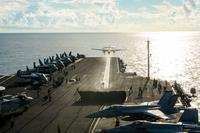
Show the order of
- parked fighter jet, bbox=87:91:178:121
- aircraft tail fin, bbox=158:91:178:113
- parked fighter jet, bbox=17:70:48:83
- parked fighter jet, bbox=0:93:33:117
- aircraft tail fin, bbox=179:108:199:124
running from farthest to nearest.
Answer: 1. parked fighter jet, bbox=17:70:48:83
2. parked fighter jet, bbox=0:93:33:117
3. aircraft tail fin, bbox=158:91:178:113
4. parked fighter jet, bbox=87:91:178:121
5. aircraft tail fin, bbox=179:108:199:124

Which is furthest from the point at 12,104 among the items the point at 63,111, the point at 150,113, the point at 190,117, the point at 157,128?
the point at 190,117

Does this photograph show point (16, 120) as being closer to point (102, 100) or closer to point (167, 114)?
point (102, 100)

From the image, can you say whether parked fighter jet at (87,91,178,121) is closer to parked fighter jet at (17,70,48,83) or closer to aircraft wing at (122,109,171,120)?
aircraft wing at (122,109,171,120)

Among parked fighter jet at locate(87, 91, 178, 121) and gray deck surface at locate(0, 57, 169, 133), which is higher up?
parked fighter jet at locate(87, 91, 178, 121)

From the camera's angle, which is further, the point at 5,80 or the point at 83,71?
the point at 83,71

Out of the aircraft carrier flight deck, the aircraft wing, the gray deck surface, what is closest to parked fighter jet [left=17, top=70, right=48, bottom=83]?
the aircraft carrier flight deck

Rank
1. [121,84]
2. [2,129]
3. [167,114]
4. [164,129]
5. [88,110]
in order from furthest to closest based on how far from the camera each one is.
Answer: [121,84]
[88,110]
[167,114]
[2,129]
[164,129]

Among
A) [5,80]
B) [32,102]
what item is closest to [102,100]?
[32,102]

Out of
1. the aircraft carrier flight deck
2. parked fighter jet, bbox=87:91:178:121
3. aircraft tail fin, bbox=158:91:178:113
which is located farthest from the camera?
aircraft tail fin, bbox=158:91:178:113

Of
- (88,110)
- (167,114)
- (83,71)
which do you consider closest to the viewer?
(167,114)
